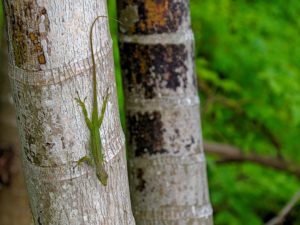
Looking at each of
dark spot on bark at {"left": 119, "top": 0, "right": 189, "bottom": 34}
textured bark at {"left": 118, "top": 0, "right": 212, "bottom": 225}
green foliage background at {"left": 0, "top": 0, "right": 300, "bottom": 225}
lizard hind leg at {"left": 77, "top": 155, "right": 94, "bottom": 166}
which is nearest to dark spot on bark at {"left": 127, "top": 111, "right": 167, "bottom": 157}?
textured bark at {"left": 118, "top": 0, "right": 212, "bottom": 225}

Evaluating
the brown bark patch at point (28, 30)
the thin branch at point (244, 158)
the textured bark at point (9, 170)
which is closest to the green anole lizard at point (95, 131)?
the brown bark patch at point (28, 30)

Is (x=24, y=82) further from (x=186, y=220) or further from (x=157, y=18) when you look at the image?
(x=186, y=220)

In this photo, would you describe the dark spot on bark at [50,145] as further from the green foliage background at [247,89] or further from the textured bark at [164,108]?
the green foliage background at [247,89]

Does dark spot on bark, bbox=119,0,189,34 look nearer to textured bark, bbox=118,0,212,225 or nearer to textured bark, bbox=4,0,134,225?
textured bark, bbox=118,0,212,225

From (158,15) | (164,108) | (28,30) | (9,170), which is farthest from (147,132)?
(9,170)

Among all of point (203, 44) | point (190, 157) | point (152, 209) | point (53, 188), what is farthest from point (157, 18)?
point (203, 44)
